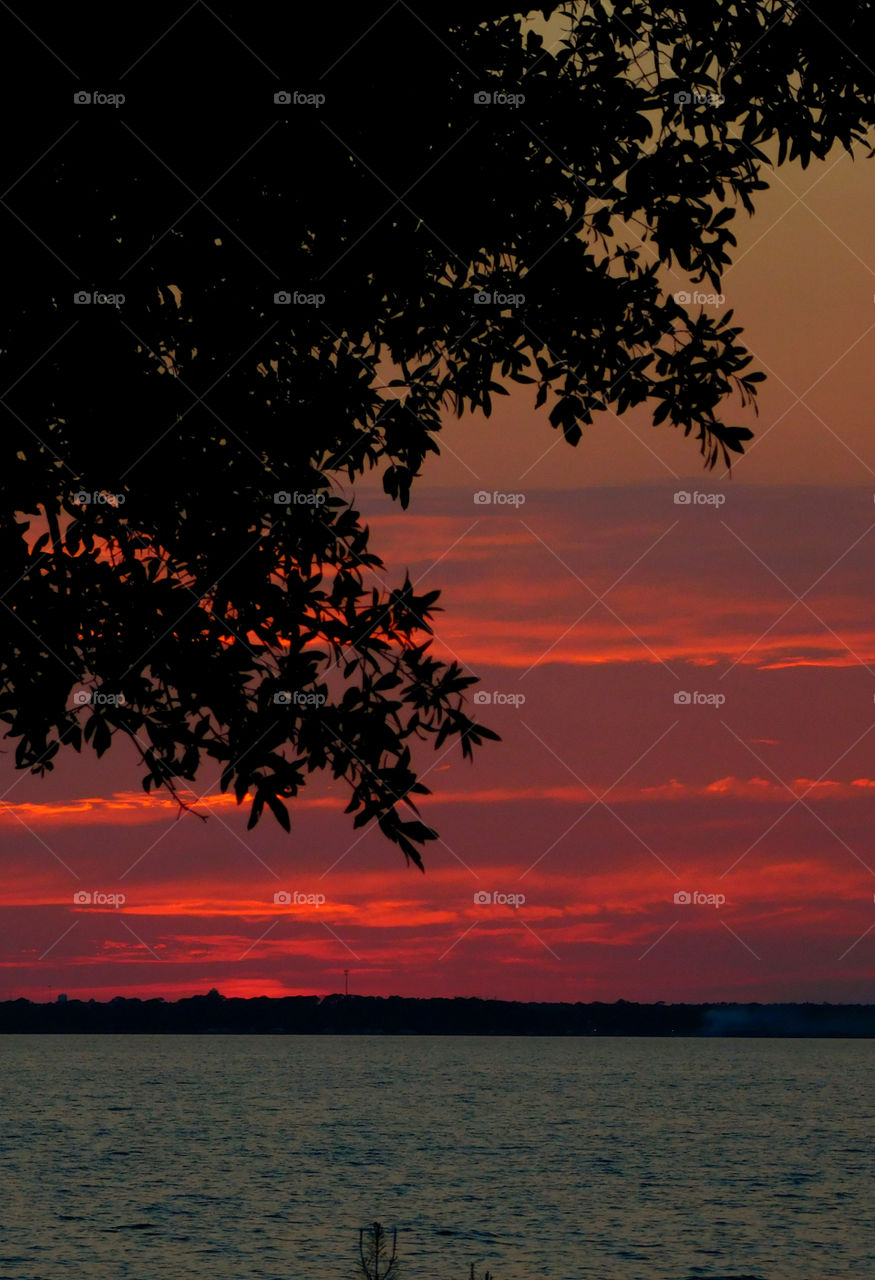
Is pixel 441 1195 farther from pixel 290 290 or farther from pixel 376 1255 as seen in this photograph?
pixel 290 290

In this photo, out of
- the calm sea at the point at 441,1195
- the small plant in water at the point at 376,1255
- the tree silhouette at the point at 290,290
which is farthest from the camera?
the calm sea at the point at 441,1195

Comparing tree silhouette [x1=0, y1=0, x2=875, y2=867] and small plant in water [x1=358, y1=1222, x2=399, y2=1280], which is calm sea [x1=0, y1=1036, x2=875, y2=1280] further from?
tree silhouette [x1=0, y1=0, x2=875, y2=867]

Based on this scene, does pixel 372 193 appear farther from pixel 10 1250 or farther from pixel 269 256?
pixel 10 1250

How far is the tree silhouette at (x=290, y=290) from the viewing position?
940 cm

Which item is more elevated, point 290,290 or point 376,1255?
point 290,290

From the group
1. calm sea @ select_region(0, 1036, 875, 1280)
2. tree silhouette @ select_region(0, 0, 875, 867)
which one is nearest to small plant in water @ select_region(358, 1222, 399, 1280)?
tree silhouette @ select_region(0, 0, 875, 867)

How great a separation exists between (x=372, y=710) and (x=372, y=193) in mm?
3587

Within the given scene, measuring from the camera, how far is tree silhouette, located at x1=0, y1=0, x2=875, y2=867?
30.8 feet

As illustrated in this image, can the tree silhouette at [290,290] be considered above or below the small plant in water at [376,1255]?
above

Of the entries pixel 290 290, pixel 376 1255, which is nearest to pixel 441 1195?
pixel 376 1255

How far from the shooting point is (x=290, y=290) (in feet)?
32.7

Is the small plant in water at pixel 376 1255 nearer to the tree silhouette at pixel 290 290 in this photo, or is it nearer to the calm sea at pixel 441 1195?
the tree silhouette at pixel 290 290

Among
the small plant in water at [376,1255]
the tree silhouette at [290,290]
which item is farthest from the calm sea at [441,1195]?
the tree silhouette at [290,290]

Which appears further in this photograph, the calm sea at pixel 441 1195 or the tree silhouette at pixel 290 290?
the calm sea at pixel 441 1195
